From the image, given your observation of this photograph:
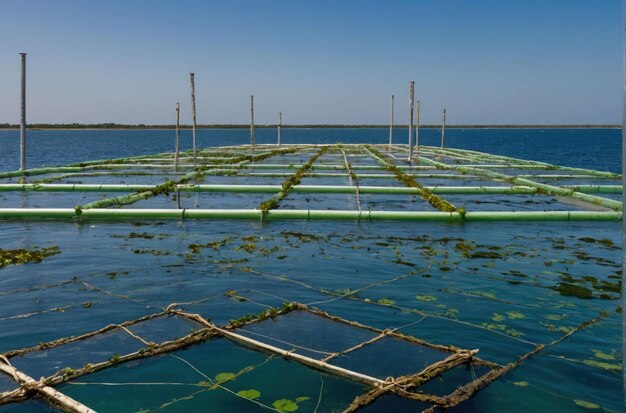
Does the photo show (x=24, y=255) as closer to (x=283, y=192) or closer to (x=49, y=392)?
(x=49, y=392)

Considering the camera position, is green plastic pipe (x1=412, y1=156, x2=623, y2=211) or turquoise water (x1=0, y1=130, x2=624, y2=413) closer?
turquoise water (x1=0, y1=130, x2=624, y2=413)

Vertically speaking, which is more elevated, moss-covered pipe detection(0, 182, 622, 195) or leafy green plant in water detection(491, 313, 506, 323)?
moss-covered pipe detection(0, 182, 622, 195)

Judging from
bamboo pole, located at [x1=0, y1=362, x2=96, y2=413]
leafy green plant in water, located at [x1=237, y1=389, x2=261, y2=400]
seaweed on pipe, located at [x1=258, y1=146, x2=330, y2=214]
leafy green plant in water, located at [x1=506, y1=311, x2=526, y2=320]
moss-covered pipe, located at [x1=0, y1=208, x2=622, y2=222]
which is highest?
seaweed on pipe, located at [x1=258, y1=146, x2=330, y2=214]

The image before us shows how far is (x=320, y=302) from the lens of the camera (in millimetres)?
6945

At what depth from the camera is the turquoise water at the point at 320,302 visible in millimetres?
4660

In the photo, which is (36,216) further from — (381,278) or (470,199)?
(470,199)

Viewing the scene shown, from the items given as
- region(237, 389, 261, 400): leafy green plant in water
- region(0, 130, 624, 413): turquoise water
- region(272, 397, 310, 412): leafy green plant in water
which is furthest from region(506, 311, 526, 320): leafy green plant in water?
region(237, 389, 261, 400): leafy green plant in water

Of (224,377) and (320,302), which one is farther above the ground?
(320,302)

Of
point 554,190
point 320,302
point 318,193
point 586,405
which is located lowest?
point 586,405

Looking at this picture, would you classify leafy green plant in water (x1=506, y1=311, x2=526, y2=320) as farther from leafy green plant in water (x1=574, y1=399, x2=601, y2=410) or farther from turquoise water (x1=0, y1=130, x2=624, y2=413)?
leafy green plant in water (x1=574, y1=399, x2=601, y2=410)

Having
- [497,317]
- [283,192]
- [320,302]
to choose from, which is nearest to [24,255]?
[320,302]

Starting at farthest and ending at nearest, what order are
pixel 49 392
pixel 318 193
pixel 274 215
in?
1. pixel 318 193
2. pixel 274 215
3. pixel 49 392

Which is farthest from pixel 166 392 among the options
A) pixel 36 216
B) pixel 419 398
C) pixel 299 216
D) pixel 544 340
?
pixel 36 216

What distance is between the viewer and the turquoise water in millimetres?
4660
